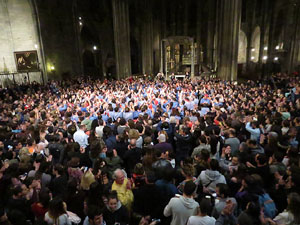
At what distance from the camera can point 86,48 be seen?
105 ft

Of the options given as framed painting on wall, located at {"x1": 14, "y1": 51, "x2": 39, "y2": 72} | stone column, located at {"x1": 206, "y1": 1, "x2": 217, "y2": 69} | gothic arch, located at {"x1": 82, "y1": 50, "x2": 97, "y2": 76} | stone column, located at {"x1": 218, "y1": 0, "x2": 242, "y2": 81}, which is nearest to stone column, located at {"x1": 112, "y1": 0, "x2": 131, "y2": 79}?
gothic arch, located at {"x1": 82, "y1": 50, "x2": 97, "y2": 76}

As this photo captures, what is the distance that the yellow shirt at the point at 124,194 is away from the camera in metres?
3.72

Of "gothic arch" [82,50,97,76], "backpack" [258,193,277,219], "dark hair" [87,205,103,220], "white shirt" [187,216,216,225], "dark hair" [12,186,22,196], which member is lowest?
"backpack" [258,193,277,219]

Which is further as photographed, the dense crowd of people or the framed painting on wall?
the framed painting on wall

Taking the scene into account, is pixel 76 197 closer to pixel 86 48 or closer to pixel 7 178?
pixel 7 178

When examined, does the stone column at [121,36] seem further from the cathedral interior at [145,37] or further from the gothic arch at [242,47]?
the gothic arch at [242,47]

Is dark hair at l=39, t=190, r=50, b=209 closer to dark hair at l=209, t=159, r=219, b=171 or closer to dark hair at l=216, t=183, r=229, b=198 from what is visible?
dark hair at l=216, t=183, r=229, b=198

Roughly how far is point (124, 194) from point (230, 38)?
22260 mm

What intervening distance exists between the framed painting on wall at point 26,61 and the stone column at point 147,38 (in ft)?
53.7

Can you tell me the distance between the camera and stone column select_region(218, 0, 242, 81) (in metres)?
21.7

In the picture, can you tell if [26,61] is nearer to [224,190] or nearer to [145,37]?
[145,37]

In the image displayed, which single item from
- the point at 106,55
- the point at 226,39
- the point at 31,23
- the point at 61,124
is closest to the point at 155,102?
the point at 61,124

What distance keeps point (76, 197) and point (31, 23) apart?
25.3m

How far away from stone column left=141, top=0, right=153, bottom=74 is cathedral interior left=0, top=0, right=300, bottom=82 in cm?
14
